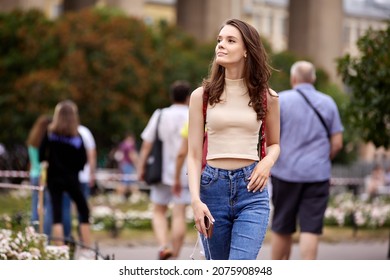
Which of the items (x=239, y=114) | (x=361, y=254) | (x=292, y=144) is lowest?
(x=361, y=254)

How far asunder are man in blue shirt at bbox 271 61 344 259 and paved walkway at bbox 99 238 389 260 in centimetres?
444

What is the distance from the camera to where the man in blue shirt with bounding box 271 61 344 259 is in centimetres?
1107

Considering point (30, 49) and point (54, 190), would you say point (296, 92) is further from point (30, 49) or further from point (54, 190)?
point (30, 49)

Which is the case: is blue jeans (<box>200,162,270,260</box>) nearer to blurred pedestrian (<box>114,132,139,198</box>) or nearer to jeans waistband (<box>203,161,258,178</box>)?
jeans waistband (<box>203,161,258,178</box>)

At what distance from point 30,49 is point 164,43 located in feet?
18.8

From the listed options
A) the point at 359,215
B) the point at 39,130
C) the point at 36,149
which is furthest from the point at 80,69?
the point at 39,130

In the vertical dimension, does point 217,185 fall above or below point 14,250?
above

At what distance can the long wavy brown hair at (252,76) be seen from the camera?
22.5 ft

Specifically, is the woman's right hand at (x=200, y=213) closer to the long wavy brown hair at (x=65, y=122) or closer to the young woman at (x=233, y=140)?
the young woman at (x=233, y=140)

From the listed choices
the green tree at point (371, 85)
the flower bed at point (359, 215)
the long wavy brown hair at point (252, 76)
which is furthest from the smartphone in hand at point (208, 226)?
the flower bed at point (359, 215)

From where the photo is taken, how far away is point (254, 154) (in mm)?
6914

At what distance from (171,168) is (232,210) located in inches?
264

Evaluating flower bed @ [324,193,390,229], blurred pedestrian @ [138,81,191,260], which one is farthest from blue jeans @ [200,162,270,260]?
flower bed @ [324,193,390,229]

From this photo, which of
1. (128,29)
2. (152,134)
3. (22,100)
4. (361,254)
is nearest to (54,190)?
(152,134)
